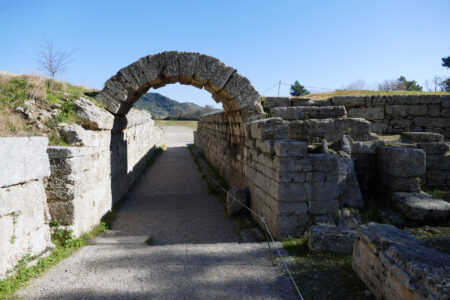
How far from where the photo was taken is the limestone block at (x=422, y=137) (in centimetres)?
709

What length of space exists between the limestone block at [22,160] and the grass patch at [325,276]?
3.75 meters

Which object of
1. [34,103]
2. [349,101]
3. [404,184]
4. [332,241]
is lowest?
[332,241]

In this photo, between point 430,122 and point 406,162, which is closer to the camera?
point 406,162

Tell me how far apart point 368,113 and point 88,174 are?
7420 mm

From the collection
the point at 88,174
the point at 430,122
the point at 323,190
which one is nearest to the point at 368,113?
the point at 430,122

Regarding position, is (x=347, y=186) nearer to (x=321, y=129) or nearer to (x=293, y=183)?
(x=293, y=183)

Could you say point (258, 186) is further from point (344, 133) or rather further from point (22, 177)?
point (22, 177)

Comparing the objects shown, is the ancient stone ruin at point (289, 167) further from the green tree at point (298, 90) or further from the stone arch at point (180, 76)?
the green tree at point (298, 90)

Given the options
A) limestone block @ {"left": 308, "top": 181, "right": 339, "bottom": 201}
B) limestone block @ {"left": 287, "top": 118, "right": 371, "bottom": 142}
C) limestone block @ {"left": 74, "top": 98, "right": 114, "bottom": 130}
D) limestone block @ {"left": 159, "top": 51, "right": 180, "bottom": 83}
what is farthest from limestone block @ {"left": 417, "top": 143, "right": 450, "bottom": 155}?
limestone block @ {"left": 74, "top": 98, "right": 114, "bottom": 130}

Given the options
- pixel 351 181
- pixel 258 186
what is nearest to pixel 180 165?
pixel 258 186

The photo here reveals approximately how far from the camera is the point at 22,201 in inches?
148

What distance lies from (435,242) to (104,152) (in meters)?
6.41

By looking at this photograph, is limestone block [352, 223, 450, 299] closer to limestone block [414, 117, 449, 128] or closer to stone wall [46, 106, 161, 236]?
stone wall [46, 106, 161, 236]

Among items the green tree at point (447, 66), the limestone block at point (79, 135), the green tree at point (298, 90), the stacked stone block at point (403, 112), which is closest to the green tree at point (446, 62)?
the green tree at point (447, 66)
